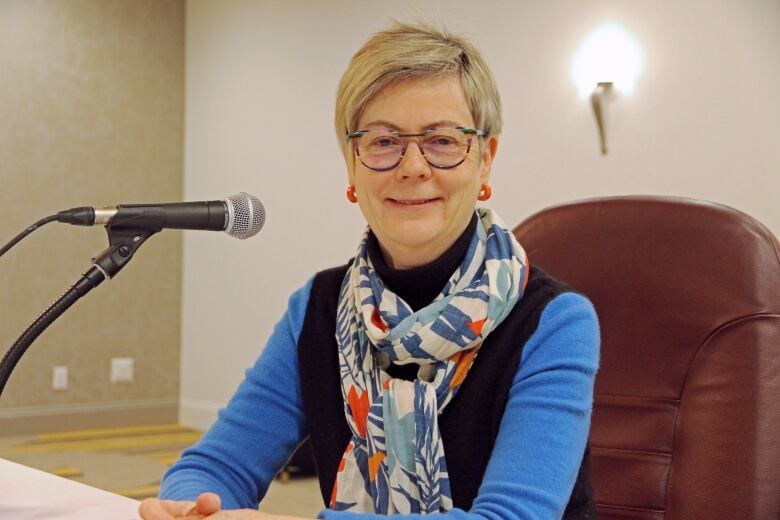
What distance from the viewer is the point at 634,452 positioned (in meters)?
1.46

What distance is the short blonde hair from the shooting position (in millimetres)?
1275

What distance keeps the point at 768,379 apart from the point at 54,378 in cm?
498

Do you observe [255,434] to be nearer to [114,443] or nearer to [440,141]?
[440,141]

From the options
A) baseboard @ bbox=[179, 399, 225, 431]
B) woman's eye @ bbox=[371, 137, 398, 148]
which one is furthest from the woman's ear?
baseboard @ bbox=[179, 399, 225, 431]

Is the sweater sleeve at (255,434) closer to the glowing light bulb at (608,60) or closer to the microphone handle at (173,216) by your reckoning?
the microphone handle at (173,216)

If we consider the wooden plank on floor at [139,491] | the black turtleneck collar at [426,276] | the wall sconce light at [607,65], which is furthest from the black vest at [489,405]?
the wooden plank on floor at [139,491]

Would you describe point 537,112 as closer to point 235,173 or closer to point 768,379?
point 235,173

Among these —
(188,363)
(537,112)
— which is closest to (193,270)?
(188,363)

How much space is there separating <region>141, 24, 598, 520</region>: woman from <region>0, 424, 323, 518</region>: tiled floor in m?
2.50

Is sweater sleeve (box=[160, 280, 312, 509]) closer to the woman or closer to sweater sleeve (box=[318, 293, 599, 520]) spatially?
the woman

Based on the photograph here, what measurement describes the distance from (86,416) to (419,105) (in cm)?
497

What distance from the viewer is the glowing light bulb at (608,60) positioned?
398cm

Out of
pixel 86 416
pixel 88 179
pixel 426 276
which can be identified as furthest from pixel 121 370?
pixel 426 276

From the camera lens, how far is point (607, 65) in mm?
4023
